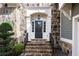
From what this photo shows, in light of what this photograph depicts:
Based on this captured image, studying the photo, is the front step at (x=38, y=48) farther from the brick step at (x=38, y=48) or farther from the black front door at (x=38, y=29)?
the black front door at (x=38, y=29)

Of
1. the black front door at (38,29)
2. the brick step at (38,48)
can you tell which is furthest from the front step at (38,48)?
the black front door at (38,29)

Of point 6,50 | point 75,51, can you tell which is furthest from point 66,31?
point 6,50

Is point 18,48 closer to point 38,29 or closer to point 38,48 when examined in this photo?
point 38,48

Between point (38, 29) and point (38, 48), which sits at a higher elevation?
point (38, 29)

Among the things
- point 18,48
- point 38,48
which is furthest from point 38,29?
point 18,48

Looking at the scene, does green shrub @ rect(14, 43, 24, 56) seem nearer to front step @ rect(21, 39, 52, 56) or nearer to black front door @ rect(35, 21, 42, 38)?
front step @ rect(21, 39, 52, 56)

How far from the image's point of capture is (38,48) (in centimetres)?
451

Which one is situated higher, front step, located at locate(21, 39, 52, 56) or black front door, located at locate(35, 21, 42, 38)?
black front door, located at locate(35, 21, 42, 38)

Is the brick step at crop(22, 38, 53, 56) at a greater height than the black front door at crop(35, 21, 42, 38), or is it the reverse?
the black front door at crop(35, 21, 42, 38)

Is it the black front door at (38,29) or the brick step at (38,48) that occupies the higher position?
the black front door at (38,29)

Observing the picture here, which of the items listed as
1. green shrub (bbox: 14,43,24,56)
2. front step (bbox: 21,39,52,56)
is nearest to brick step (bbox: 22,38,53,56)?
front step (bbox: 21,39,52,56)

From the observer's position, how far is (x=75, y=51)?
14.7 feet

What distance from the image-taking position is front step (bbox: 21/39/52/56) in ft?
14.7

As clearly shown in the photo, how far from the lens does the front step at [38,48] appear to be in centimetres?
448
